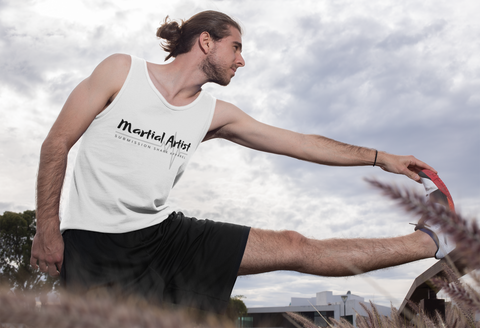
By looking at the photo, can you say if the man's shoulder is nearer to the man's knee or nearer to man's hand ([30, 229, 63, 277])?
man's hand ([30, 229, 63, 277])

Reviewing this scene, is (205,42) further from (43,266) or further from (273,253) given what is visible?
(43,266)

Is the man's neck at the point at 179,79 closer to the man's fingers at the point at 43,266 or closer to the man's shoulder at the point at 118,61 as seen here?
the man's shoulder at the point at 118,61

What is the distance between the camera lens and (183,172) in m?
3.16

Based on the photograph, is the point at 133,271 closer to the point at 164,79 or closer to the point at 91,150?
the point at 91,150

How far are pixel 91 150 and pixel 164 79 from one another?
85 cm

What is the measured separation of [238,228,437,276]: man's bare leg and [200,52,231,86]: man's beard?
59.0 inches

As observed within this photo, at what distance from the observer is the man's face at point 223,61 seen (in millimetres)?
3455

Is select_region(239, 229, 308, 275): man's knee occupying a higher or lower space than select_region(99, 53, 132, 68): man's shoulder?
lower

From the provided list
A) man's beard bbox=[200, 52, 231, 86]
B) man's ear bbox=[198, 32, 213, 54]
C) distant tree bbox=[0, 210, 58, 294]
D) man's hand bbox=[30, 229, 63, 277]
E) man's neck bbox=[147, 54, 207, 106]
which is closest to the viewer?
man's hand bbox=[30, 229, 63, 277]

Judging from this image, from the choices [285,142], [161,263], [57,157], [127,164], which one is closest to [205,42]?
[285,142]

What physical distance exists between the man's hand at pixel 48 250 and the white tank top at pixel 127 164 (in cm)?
15

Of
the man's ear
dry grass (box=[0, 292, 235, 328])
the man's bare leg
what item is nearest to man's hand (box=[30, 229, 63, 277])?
the man's bare leg

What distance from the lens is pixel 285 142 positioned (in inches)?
142

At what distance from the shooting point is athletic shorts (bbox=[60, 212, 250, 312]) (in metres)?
2.61
